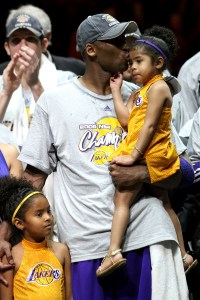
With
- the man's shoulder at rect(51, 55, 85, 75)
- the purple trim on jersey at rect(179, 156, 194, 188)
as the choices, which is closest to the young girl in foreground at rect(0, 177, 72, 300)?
the purple trim on jersey at rect(179, 156, 194, 188)

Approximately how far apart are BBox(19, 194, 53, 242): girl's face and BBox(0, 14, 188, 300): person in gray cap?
15cm

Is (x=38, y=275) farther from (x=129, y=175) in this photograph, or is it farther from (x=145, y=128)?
(x=145, y=128)

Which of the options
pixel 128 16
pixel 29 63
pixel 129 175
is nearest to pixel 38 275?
pixel 129 175

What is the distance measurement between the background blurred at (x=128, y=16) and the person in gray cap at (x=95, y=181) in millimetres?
2967

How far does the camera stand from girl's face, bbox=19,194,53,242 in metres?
5.35

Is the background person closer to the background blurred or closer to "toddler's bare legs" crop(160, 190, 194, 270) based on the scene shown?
"toddler's bare legs" crop(160, 190, 194, 270)

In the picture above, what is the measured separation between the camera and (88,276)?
17.7 feet

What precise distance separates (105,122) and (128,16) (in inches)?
128

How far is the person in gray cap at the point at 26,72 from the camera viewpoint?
666 centimetres

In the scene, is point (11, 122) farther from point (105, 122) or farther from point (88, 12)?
point (88, 12)

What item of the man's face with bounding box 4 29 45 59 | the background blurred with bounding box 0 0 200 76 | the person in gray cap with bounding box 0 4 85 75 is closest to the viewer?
the man's face with bounding box 4 29 45 59

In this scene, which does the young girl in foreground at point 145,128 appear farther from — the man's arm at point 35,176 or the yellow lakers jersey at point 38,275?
Result: the man's arm at point 35,176

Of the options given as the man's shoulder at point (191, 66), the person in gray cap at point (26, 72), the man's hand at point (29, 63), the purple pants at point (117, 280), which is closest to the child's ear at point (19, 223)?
the purple pants at point (117, 280)

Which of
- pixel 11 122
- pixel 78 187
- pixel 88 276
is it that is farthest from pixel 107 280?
pixel 11 122
